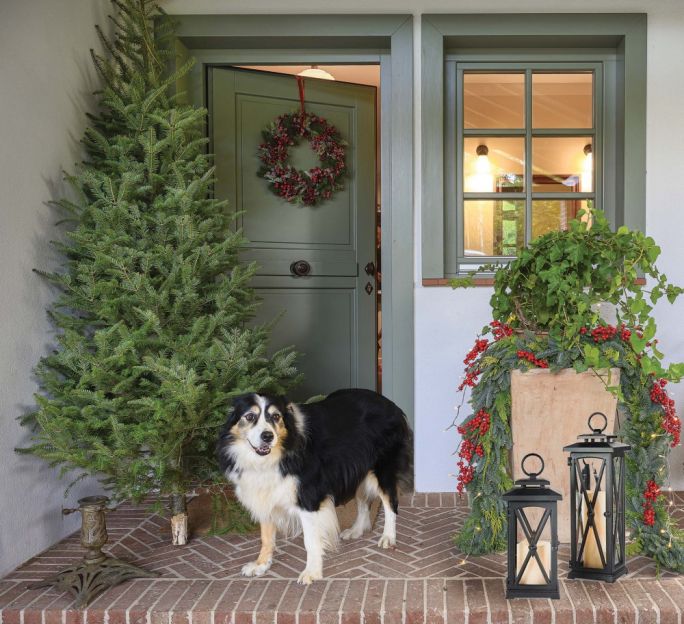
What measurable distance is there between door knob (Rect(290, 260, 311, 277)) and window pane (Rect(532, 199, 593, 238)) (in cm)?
139

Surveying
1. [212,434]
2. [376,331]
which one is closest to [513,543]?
[212,434]

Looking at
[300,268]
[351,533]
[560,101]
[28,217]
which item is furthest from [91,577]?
[560,101]

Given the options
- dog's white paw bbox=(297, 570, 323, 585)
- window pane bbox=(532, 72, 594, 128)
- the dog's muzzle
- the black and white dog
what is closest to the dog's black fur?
the black and white dog

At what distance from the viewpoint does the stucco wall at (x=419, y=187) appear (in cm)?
343

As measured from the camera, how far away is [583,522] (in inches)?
88.2

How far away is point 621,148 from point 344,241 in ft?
5.59

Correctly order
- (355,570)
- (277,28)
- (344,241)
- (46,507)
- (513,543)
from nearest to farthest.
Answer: (513,543) < (355,570) < (46,507) < (277,28) < (344,241)

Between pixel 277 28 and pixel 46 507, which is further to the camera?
pixel 277 28

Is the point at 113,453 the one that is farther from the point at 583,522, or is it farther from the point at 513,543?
the point at 583,522

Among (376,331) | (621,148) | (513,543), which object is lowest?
(513,543)

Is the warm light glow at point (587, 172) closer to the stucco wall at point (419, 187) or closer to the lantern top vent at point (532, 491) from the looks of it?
the stucco wall at point (419, 187)

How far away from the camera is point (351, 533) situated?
283cm

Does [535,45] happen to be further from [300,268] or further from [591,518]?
[591,518]

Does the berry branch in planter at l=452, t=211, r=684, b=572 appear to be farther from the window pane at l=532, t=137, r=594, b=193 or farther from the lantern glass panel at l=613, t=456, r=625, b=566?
the window pane at l=532, t=137, r=594, b=193
